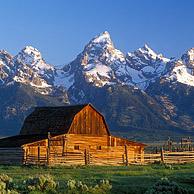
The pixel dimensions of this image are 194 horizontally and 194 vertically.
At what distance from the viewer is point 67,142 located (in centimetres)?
6462

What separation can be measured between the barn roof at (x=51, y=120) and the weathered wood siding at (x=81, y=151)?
6.67 ft

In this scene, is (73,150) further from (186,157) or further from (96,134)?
(186,157)

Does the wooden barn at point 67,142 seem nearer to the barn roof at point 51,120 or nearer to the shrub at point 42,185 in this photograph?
the barn roof at point 51,120

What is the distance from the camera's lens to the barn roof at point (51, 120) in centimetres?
6721

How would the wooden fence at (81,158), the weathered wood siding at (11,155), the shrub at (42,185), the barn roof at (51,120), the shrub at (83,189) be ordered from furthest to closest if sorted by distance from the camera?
the barn roof at (51,120) < the weathered wood siding at (11,155) < the wooden fence at (81,158) < the shrub at (83,189) < the shrub at (42,185)

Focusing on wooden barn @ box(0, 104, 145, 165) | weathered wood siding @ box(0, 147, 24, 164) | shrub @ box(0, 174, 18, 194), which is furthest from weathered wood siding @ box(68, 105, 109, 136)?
shrub @ box(0, 174, 18, 194)

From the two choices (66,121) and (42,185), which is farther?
(66,121)

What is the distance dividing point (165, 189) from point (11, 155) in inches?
1433

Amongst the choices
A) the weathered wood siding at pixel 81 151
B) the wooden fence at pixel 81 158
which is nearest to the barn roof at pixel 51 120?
the weathered wood siding at pixel 81 151

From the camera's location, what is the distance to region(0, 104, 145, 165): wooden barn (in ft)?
188

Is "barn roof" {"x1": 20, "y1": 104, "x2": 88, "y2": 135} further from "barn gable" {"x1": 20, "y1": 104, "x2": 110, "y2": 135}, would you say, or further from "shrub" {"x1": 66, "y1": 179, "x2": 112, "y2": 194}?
"shrub" {"x1": 66, "y1": 179, "x2": 112, "y2": 194}

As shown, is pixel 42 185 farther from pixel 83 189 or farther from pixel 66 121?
pixel 66 121

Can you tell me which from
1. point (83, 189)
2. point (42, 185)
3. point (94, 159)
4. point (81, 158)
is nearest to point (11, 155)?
point (81, 158)

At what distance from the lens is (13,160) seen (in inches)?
2355
